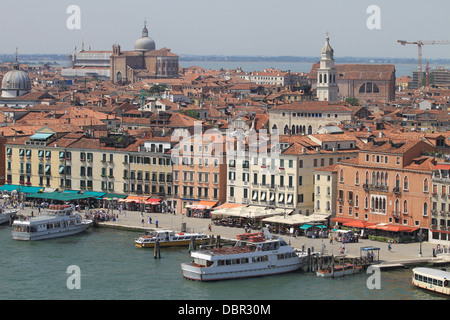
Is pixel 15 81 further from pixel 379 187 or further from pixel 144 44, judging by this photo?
pixel 144 44

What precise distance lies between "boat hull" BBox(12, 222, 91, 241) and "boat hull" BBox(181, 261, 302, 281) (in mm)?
9511

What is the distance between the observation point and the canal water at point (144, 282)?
30859 mm

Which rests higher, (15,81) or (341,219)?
(15,81)

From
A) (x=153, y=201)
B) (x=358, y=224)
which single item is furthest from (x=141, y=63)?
(x=358, y=224)

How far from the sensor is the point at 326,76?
83062 mm

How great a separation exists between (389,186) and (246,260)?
7212 mm

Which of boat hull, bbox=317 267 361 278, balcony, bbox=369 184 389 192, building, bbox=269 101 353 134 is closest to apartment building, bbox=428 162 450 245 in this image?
balcony, bbox=369 184 389 192

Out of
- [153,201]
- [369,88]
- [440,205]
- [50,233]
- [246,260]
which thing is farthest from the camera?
[369,88]

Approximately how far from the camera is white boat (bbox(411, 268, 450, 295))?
3091 centimetres

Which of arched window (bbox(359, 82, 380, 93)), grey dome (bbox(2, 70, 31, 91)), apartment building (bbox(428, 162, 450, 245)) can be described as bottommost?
apartment building (bbox(428, 162, 450, 245))

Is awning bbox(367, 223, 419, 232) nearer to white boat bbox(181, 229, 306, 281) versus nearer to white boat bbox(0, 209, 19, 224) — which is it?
white boat bbox(181, 229, 306, 281)

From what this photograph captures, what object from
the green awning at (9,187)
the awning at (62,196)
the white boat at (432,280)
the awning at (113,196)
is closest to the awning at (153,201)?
the awning at (113,196)

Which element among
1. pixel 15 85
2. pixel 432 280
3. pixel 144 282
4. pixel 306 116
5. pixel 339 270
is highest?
pixel 15 85

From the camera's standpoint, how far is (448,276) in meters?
31.0
